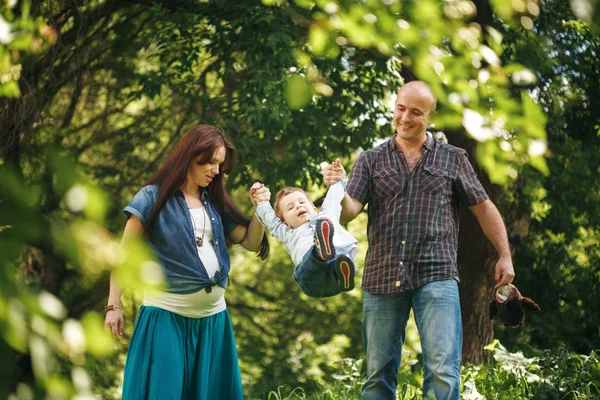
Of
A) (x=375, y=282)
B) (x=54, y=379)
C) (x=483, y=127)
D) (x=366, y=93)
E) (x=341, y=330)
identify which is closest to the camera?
(x=54, y=379)

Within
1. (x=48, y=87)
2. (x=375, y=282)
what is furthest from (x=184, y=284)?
(x=48, y=87)

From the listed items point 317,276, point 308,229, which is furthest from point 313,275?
point 308,229

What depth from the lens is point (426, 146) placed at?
418 cm

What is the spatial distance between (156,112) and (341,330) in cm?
768

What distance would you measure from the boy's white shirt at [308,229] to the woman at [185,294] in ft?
0.78

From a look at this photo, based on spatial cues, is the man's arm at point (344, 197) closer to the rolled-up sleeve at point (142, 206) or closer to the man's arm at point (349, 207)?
the man's arm at point (349, 207)

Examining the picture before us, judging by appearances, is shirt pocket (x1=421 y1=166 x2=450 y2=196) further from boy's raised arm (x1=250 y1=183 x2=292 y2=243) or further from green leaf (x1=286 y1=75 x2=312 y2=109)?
green leaf (x1=286 y1=75 x2=312 y2=109)

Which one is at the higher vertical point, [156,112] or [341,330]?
[156,112]

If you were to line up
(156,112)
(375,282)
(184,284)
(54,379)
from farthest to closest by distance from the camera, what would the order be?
(156,112) < (375,282) < (184,284) < (54,379)

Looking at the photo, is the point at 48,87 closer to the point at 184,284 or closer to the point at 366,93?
the point at 366,93

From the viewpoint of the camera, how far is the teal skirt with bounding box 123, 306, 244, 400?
12.3 ft

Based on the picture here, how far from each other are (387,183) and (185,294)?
1100 mm

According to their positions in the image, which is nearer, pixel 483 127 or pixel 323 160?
pixel 483 127

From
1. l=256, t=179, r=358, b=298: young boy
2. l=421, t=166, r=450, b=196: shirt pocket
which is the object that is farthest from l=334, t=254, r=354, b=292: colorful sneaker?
l=421, t=166, r=450, b=196: shirt pocket
